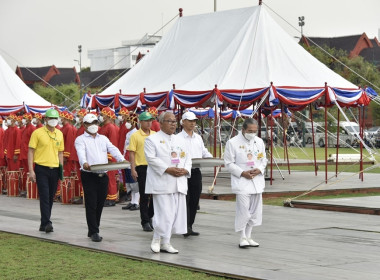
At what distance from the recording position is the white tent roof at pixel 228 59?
23859 millimetres

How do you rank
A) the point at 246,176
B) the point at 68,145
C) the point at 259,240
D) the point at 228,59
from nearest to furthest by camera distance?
1. the point at 246,176
2. the point at 259,240
3. the point at 68,145
4. the point at 228,59

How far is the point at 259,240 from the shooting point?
13.2m

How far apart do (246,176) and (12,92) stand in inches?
895

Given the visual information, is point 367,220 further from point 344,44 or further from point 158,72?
point 344,44

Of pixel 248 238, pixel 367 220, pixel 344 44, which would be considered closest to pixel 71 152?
pixel 367 220

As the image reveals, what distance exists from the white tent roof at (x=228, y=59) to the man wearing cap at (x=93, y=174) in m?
10.2

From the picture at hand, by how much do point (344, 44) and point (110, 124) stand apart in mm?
84554

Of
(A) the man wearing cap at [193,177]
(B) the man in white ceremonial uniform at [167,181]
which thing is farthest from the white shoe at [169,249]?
(A) the man wearing cap at [193,177]

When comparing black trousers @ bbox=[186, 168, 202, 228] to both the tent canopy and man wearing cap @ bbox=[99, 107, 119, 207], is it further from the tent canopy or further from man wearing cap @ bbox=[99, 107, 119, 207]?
the tent canopy

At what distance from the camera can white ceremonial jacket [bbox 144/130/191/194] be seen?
11.6 meters

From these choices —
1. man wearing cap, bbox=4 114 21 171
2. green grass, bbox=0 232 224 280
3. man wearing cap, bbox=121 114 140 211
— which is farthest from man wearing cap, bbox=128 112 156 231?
man wearing cap, bbox=4 114 21 171

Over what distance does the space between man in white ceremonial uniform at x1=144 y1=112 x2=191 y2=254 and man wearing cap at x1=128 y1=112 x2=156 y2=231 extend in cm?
220

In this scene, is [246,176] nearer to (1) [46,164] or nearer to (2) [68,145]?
(1) [46,164]

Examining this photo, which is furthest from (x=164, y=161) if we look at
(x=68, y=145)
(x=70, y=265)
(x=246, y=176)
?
(x=68, y=145)
